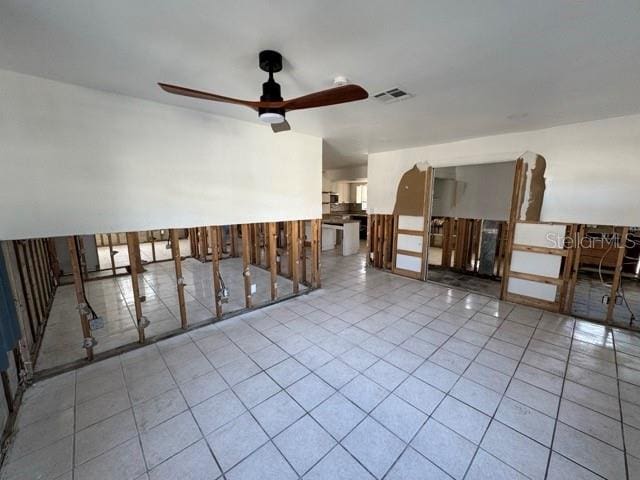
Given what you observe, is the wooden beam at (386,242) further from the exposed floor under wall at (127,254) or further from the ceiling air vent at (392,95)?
the exposed floor under wall at (127,254)

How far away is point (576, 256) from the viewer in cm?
347

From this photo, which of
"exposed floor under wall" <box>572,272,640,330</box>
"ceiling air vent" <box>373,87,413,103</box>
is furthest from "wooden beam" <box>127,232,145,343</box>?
"exposed floor under wall" <box>572,272,640,330</box>

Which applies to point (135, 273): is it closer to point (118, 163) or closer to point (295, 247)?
point (118, 163)

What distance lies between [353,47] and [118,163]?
2435 millimetres

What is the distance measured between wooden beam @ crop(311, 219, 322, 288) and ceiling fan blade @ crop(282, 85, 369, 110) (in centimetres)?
270

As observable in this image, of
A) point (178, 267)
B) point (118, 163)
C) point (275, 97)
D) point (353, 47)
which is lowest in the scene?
point (178, 267)

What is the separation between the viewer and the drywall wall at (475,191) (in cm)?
495

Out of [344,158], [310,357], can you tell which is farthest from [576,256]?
[344,158]

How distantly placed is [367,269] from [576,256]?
3.43m

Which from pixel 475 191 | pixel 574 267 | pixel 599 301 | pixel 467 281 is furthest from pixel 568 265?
pixel 475 191

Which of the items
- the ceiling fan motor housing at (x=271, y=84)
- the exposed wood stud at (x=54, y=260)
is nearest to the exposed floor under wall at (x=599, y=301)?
the ceiling fan motor housing at (x=271, y=84)

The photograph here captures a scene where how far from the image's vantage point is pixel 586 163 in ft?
10.8

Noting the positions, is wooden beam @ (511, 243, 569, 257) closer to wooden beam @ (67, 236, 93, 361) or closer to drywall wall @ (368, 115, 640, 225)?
drywall wall @ (368, 115, 640, 225)

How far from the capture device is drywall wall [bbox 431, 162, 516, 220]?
495 centimetres
